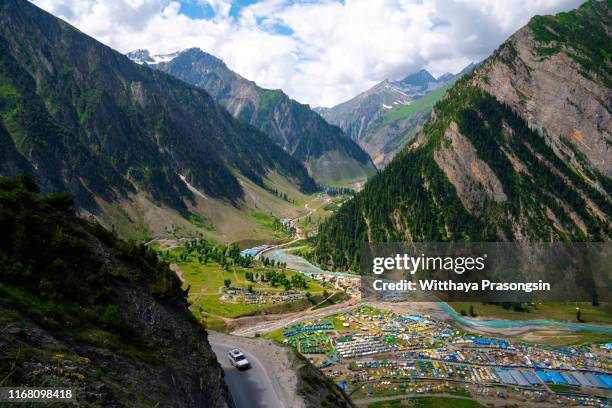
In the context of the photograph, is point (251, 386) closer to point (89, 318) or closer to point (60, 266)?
point (89, 318)

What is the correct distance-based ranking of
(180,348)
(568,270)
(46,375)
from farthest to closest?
(568,270) < (180,348) < (46,375)

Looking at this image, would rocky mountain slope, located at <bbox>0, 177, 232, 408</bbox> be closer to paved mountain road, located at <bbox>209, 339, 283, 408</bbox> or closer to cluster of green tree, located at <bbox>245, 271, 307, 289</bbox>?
paved mountain road, located at <bbox>209, 339, 283, 408</bbox>

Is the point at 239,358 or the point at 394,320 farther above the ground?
the point at 239,358

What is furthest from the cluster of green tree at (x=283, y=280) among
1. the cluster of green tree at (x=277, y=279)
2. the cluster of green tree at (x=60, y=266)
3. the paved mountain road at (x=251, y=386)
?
the cluster of green tree at (x=60, y=266)

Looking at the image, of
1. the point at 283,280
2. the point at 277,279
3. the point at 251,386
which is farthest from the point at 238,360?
Result: the point at 277,279

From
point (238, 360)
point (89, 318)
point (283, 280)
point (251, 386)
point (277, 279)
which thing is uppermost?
point (89, 318)

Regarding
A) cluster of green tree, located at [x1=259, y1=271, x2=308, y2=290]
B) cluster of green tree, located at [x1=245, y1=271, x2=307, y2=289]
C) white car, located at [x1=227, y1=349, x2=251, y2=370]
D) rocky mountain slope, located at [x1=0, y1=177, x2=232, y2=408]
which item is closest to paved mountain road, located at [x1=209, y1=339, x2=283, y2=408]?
white car, located at [x1=227, y1=349, x2=251, y2=370]

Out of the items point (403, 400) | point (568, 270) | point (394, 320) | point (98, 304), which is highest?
point (98, 304)

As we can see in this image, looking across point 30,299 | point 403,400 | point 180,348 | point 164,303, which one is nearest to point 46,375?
point 30,299

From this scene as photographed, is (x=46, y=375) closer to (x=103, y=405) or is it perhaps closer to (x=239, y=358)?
(x=103, y=405)
